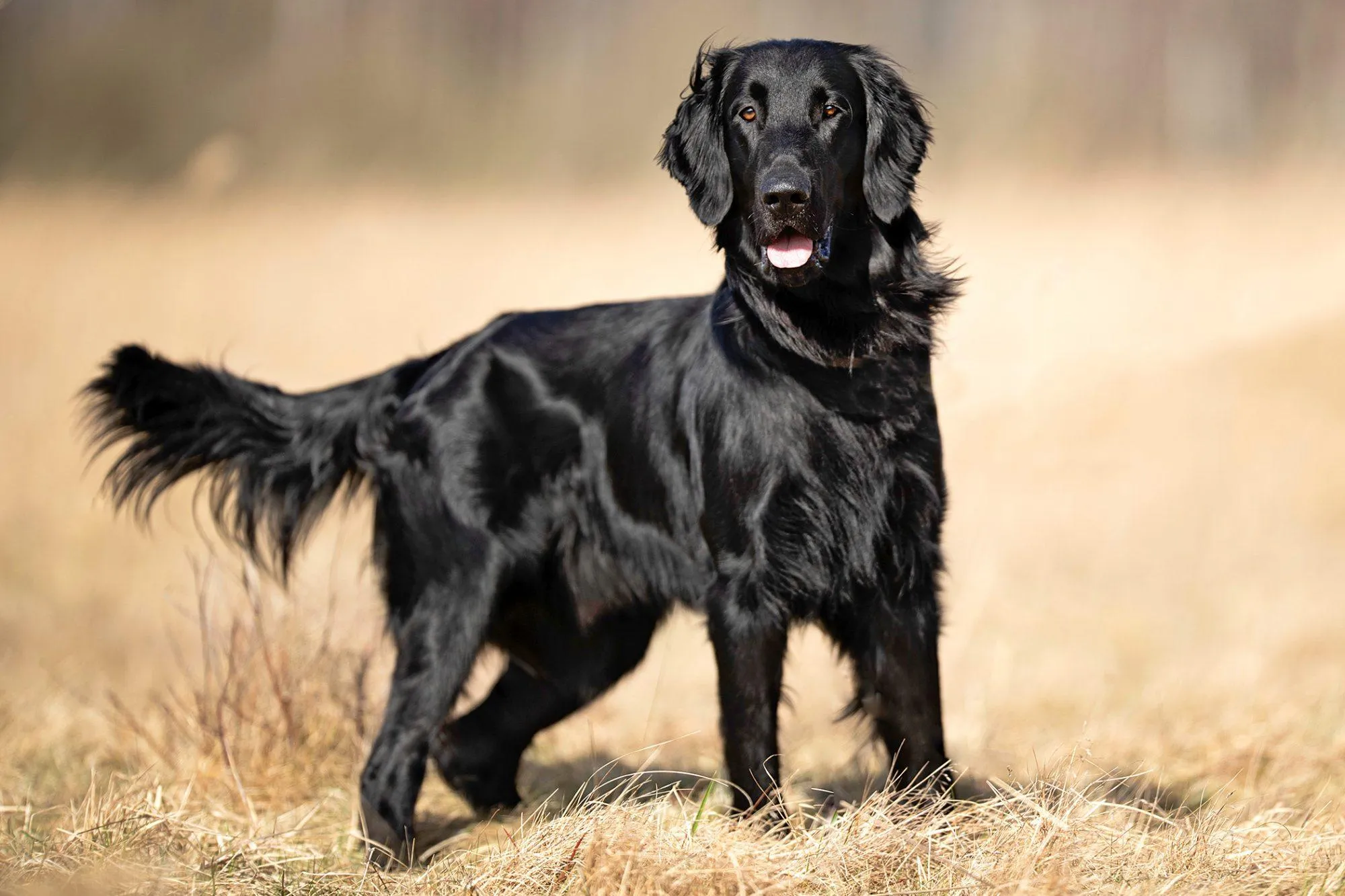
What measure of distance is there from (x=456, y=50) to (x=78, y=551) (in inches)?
→ 472

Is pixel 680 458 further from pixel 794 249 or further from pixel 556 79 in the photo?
pixel 556 79

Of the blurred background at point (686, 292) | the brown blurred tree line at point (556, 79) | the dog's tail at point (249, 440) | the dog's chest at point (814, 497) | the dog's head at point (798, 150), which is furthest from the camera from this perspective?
the brown blurred tree line at point (556, 79)

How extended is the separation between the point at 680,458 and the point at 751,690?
26.8 inches

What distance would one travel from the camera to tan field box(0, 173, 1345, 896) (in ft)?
9.71

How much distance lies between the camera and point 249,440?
14.2 ft

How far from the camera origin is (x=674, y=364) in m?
3.79

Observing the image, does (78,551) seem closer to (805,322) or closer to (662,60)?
(805,322)

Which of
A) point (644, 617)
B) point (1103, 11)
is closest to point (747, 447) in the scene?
point (644, 617)

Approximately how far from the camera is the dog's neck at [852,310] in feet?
11.3

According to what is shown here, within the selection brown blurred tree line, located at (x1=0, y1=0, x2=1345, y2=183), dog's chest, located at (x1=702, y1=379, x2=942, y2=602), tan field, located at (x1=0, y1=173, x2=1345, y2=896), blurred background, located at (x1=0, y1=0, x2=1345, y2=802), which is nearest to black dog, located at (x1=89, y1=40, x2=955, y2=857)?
dog's chest, located at (x1=702, y1=379, x2=942, y2=602)

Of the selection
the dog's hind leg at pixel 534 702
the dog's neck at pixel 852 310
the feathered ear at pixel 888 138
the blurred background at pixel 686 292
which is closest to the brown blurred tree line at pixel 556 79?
the blurred background at pixel 686 292

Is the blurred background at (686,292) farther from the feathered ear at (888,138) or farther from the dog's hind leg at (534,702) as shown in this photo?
the feathered ear at (888,138)

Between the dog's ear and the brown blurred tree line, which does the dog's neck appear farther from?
the brown blurred tree line

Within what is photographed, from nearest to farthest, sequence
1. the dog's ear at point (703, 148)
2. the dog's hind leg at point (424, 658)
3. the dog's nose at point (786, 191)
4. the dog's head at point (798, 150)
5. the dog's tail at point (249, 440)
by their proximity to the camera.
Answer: the dog's nose at point (786, 191) < the dog's head at point (798, 150) < the dog's ear at point (703, 148) < the dog's hind leg at point (424, 658) < the dog's tail at point (249, 440)
